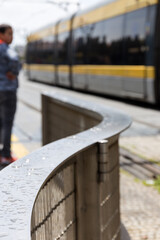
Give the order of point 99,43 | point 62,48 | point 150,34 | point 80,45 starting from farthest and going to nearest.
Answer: point 62,48
point 80,45
point 99,43
point 150,34

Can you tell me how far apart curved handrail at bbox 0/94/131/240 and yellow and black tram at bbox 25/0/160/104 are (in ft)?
40.3

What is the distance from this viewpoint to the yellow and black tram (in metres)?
15.5

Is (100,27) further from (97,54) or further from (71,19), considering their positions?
(71,19)

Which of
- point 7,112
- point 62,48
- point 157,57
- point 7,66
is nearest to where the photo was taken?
point 7,66

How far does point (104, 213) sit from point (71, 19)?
22.9m

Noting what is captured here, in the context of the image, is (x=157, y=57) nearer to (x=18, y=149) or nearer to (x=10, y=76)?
(x=18, y=149)

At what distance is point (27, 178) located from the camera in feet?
6.35

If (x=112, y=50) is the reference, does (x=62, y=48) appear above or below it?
below

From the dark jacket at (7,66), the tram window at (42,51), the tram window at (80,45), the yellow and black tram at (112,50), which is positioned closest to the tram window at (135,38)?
the yellow and black tram at (112,50)

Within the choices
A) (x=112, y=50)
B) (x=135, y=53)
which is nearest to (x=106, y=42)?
(x=112, y=50)

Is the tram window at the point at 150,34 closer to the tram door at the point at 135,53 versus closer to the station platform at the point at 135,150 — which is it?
the tram door at the point at 135,53

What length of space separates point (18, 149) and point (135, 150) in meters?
1.68

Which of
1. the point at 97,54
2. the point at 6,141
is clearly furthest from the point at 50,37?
the point at 6,141

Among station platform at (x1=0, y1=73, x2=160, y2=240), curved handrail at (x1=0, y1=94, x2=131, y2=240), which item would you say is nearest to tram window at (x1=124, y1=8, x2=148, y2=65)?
station platform at (x1=0, y1=73, x2=160, y2=240)
